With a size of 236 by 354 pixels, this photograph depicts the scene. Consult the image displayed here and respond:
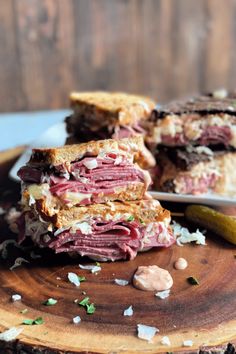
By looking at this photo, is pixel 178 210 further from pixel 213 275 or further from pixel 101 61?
pixel 101 61

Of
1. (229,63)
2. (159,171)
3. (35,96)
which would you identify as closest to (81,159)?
(159,171)

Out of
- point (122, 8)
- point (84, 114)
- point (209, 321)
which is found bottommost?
point (209, 321)

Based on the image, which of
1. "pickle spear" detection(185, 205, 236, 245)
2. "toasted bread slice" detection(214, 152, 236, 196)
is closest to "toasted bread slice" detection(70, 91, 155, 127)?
"toasted bread slice" detection(214, 152, 236, 196)

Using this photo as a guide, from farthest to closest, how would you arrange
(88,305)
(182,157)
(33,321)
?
(182,157) → (88,305) → (33,321)

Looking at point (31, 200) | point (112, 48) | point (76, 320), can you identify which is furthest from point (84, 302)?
point (112, 48)

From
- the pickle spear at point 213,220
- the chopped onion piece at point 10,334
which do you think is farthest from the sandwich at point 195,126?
the chopped onion piece at point 10,334

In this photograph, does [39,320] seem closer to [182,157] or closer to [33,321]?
[33,321]
